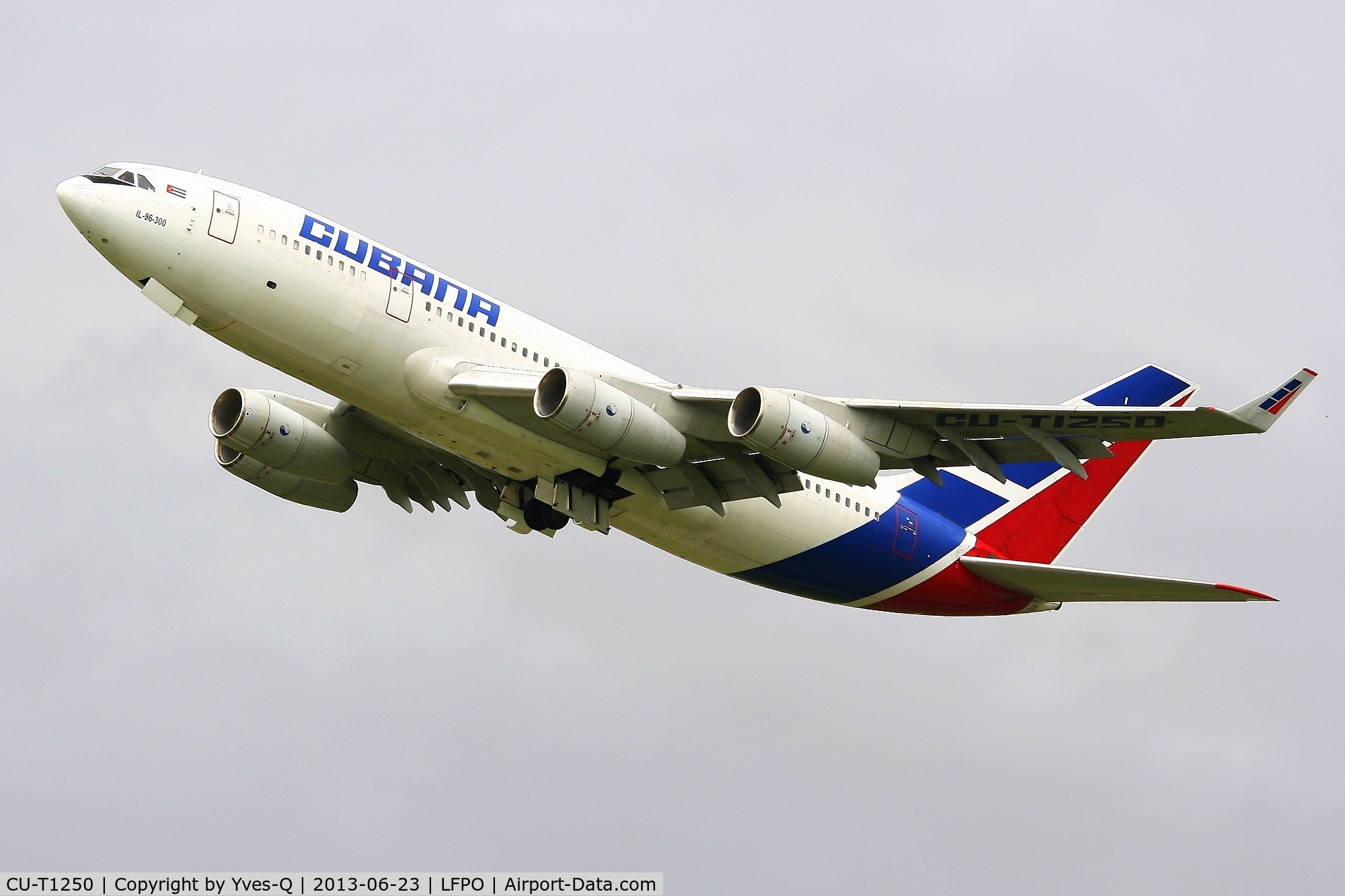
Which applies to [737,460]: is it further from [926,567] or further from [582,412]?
[926,567]

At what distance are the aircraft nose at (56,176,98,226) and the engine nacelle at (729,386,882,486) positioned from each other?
11994 millimetres

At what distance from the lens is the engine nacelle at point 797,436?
29016 millimetres

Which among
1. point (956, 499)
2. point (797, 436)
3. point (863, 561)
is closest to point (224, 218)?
point (797, 436)

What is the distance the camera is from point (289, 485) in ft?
122

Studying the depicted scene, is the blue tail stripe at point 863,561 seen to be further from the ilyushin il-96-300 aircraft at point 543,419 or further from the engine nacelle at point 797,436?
the engine nacelle at point 797,436

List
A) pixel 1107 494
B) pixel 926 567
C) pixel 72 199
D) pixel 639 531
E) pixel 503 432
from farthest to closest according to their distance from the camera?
pixel 1107 494 → pixel 926 567 → pixel 639 531 → pixel 503 432 → pixel 72 199

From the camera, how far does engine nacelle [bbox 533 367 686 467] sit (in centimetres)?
2906

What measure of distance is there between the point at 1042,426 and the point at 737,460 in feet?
19.8

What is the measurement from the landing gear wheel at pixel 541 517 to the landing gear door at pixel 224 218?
9.11 m

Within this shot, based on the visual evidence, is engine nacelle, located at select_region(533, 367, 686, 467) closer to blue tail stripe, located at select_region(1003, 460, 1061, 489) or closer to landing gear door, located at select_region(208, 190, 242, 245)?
landing gear door, located at select_region(208, 190, 242, 245)

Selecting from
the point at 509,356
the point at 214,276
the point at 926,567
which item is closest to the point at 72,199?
the point at 214,276

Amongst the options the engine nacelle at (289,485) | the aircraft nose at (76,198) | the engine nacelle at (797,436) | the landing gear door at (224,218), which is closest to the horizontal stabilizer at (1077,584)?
the engine nacelle at (797,436)

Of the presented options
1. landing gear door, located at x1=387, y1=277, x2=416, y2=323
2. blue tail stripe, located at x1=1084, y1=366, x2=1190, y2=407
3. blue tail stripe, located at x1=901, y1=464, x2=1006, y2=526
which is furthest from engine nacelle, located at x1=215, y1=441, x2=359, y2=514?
blue tail stripe, located at x1=1084, y1=366, x2=1190, y2=407

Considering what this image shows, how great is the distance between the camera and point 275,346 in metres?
29.8
